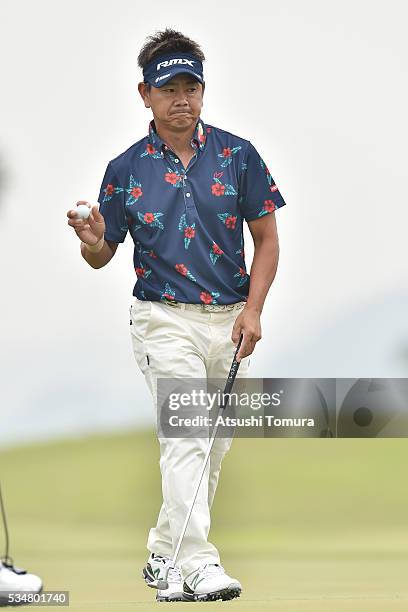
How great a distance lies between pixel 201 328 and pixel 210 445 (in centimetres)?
41

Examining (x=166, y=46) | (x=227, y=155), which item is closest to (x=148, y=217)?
(x=227, y=155)

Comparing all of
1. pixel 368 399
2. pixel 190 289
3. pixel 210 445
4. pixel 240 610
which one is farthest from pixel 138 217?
pixel 368 399

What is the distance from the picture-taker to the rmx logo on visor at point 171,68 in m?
5.32

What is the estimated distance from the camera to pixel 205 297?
5.31m

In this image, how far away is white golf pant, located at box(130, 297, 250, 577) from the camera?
17.0ft

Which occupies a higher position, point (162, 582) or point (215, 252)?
point (215, 252)

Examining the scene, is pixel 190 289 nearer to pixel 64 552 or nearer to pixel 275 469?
pixel 64 552

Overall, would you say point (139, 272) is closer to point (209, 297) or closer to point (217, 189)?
point (209, 297)

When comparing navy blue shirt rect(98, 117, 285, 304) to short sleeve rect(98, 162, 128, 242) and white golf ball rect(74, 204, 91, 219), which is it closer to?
short sleeve rect(98, 162, 128, 242)

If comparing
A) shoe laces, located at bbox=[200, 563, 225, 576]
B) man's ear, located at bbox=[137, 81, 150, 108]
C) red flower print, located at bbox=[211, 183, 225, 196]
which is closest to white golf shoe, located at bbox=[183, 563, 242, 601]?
shoe laces, located at bbox=[200, 563, 225, 576]

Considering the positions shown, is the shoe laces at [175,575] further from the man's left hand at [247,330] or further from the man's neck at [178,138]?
the man's neck at [178,138]

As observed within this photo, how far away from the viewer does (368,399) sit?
7.42 m

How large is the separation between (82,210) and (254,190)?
0.66 meters

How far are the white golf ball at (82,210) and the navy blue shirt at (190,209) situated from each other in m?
0.25
